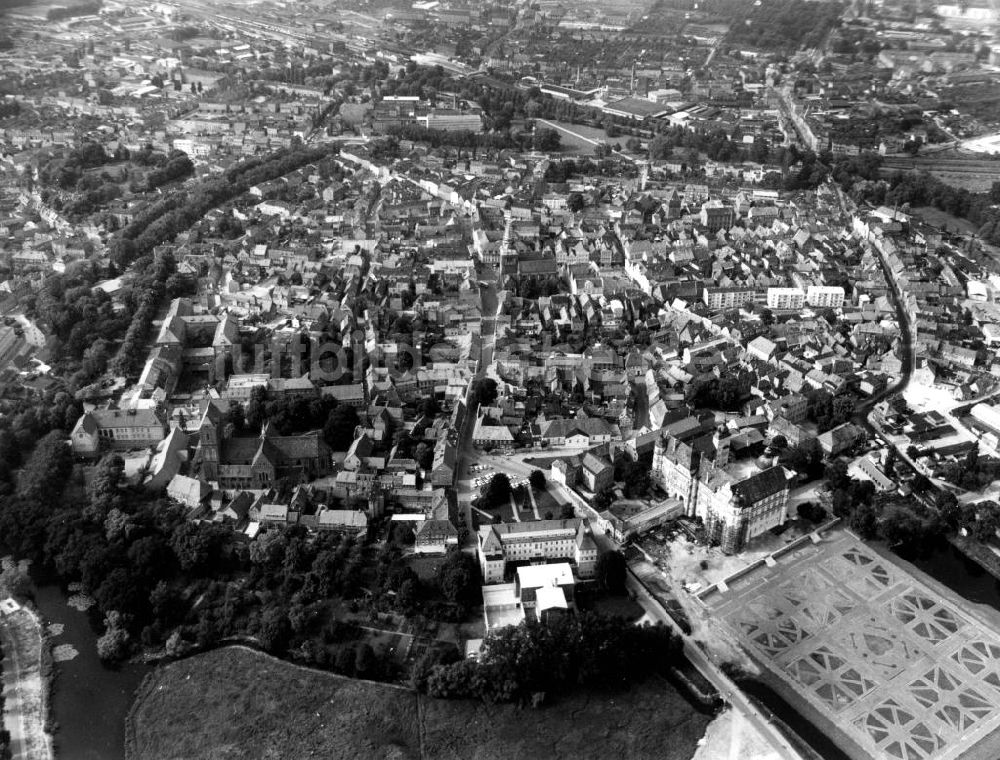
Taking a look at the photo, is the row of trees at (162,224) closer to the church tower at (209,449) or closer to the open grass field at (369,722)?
Answer: the church tower at (209,449)

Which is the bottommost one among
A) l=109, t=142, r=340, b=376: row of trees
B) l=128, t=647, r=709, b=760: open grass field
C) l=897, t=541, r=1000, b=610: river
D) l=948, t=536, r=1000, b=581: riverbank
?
l=109, t=142, r=340, b=376: row of trees

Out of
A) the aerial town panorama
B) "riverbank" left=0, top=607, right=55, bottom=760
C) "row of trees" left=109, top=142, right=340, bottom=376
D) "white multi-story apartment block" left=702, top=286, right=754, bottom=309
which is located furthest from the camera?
"white multi-story apartment block" left=702, top=286, right=754, bottom=309

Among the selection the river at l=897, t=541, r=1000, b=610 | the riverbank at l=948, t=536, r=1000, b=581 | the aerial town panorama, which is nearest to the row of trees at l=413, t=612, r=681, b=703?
the aerial town panorama

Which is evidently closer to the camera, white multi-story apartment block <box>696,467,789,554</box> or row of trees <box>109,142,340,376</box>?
white multi-story apartment block <box>696,467,789,554</box>

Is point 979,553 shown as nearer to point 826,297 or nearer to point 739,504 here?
point 739,504

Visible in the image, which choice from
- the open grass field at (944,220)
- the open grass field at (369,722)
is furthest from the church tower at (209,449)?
the open grass field at (944,220)

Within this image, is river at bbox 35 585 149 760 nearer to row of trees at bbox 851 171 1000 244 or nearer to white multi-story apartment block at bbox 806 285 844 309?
white multi-story apartment block at bbox 806 285 844 309
